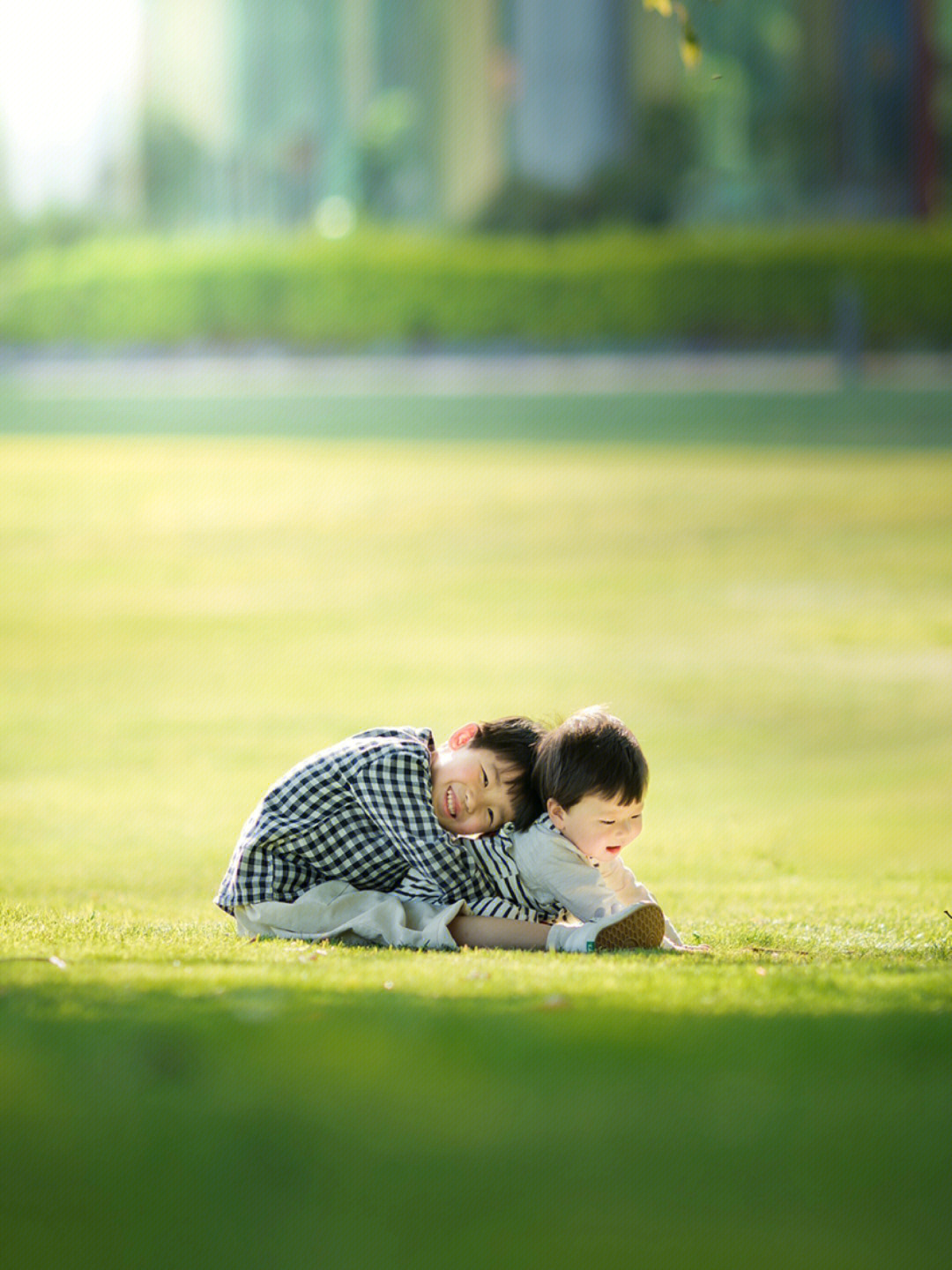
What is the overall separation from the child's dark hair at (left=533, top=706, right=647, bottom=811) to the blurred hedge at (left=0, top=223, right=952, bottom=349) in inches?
842

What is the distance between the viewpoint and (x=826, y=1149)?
2531mm

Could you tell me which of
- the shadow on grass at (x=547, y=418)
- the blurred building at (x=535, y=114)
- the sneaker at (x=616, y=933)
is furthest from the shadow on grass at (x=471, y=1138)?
the blurred building at (x=535, y=114)

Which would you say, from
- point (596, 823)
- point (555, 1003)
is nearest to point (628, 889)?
point (596, 823)

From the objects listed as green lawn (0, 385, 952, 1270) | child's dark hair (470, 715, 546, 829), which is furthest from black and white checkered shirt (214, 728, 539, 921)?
green lawn (0, 385, 952, 1270)

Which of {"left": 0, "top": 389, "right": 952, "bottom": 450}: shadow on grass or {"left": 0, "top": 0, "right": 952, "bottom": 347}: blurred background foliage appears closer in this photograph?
{"left": 0, "top": 389, "right": 952, "bottom": 450}: shadow on grass

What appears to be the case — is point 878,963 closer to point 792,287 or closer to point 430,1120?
point 430,1120

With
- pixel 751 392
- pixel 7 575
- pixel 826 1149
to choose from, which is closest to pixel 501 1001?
pixel 826 1149

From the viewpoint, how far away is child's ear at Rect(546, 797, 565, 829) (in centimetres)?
395

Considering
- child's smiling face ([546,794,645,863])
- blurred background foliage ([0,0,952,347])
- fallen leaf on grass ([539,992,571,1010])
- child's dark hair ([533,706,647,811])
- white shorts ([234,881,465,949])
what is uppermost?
blurred background foliage ([0,0,952,347])

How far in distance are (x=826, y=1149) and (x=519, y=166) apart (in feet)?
88.5

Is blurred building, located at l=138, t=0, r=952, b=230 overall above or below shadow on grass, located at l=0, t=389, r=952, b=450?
above

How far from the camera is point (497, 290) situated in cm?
2522

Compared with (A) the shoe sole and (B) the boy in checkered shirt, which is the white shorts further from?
(A) the shoe sole

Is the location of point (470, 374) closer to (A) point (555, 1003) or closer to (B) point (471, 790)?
(B) point (471, 790)
